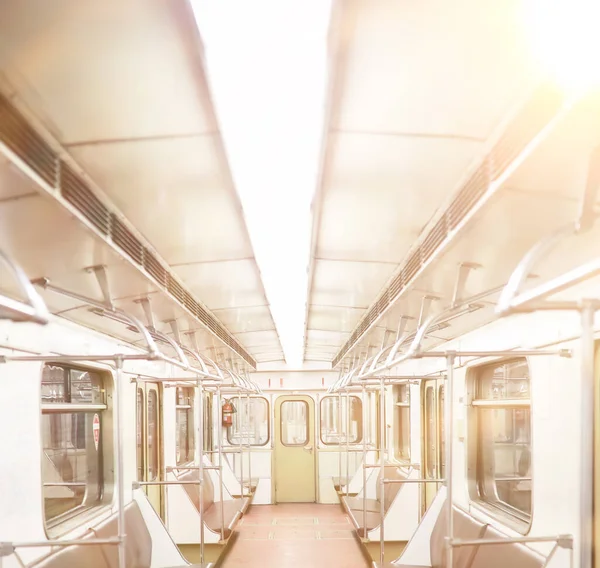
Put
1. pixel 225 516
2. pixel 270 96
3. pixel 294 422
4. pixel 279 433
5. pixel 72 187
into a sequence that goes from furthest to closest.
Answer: pixel 294 422, pixel 279 433, pixel 225 516, pixel 72 187, pixel 270 96

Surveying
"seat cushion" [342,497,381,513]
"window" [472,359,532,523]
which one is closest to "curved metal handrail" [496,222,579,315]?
"window" [472,359,532,523]

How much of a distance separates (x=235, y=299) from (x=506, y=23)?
456cm

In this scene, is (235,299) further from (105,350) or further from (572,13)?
(572,13)

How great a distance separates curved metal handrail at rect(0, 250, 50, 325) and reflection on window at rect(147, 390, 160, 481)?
611 cm

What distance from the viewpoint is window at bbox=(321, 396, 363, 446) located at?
1417 centimetres

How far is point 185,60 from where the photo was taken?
1746mm

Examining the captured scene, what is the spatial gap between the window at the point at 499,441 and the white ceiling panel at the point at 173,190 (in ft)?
9.07

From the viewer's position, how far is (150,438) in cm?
839

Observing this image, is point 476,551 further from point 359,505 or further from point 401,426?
point 401,426

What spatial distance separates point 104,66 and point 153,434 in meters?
7.20

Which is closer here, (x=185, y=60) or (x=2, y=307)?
(x=185, y=60)

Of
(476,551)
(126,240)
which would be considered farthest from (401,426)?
(126,240)

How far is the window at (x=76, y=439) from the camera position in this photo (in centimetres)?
545

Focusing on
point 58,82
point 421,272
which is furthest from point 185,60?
point 421,272
